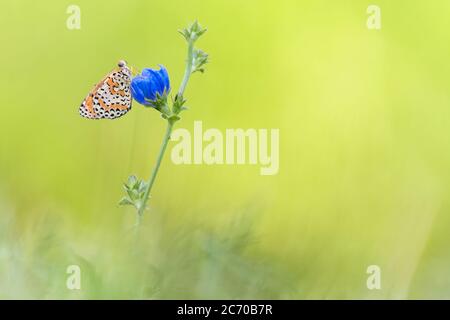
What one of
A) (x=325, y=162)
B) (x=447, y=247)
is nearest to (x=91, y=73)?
(x=325, y=162)

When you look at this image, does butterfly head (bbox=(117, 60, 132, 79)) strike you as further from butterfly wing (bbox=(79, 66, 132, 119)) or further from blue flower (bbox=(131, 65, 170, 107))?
blue flower (bbox=(131, 65, 170, 107))

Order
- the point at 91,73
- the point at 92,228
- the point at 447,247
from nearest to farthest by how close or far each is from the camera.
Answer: the point at 92,228
the point at 447,247
the point at 91,73

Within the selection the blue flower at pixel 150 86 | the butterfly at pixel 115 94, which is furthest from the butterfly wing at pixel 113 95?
the blue flower at pixel 150 86

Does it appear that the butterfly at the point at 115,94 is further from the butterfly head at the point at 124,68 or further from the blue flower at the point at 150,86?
the blue flower at the point at 150,86

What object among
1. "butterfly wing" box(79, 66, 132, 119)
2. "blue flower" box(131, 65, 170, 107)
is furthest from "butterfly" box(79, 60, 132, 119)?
"blue flower" box(131, 65, 170, 107)

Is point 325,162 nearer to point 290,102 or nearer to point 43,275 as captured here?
point 290,102
